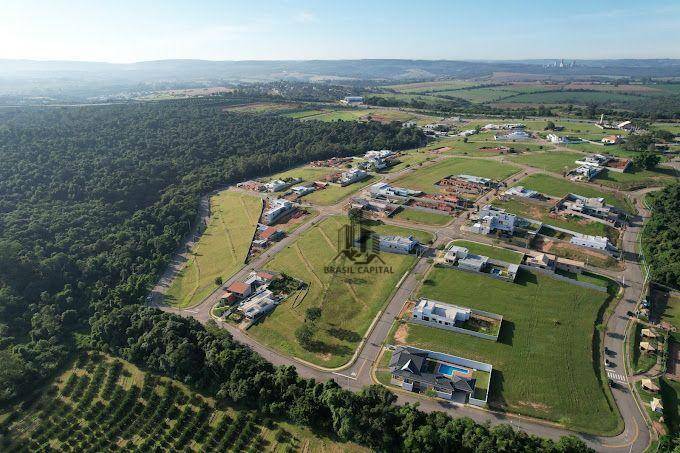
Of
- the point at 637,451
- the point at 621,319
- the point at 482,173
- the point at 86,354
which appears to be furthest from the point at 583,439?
the point at 482,173

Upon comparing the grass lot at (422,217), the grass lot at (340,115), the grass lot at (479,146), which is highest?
the grass lot at (340,115)

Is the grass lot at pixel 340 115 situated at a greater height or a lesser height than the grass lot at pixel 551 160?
greater

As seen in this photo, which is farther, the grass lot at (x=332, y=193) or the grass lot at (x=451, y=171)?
the grass lot at (x=451, y=171)

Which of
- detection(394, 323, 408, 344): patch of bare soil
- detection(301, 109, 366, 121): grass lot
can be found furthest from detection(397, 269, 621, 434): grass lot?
detection(301, 109, 366, 121): grass lot

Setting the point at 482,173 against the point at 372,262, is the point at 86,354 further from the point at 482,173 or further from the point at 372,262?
the point at 482,173

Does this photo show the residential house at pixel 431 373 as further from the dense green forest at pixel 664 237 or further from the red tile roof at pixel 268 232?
the red tile roof at pixel 268 232

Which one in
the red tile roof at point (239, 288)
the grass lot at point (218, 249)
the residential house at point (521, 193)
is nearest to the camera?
the red tile roof at point (239, 288)

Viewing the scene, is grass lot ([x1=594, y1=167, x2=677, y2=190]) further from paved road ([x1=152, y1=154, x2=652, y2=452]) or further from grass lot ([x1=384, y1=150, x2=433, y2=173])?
grass lot ([x1=384, y1=150, x2=433, y2=173])

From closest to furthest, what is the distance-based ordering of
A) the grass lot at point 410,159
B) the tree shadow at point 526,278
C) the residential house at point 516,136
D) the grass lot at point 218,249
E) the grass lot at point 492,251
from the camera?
1. the tree shadow at point 526,278
2. the grass lot at point 492,251
3. the grass lot at point 218,249
4. the grass lot at point 410,159
5. the residential house at point 516,136

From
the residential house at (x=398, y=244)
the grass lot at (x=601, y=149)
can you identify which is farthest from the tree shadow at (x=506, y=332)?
the grass lot at (x=601, y=149)
